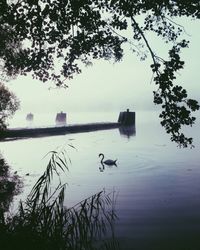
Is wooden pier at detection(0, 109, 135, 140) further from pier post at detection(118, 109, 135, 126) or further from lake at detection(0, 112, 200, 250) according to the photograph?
lake at detection(0, 112, 200, 250)

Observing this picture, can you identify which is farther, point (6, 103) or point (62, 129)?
point (62, 129)

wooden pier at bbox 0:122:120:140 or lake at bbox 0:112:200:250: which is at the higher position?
wooden pier at bbox 0:122:120:140

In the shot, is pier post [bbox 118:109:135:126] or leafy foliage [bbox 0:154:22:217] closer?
leafy foliage [bbox 0:154:22:217]

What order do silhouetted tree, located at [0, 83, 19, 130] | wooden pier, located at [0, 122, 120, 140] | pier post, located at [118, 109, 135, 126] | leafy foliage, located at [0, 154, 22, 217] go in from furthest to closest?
pier post, located at [118, 109, 135, 126], wooden pier, located at [0, 122, 120, 140], silhouetted tree, located at [0, 83, 19, 130], leafy foliage, located at [0, 154, 22, 217]

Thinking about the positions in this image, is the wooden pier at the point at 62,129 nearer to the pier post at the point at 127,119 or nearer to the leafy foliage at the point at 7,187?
the pier post at the point at 127,119

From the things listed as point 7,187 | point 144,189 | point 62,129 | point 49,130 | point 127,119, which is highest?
point 127,119

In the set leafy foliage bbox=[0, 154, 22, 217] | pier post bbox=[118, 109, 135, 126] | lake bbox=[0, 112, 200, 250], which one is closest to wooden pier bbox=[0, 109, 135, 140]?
pier post bbox=[118, 109, 135, 126]

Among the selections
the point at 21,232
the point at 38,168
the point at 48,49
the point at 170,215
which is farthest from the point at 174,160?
the point at 21,232

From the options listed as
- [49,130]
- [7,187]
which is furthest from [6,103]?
[49,130]

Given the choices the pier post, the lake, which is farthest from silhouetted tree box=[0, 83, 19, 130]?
the pier post

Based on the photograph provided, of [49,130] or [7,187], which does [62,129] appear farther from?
[7,187]

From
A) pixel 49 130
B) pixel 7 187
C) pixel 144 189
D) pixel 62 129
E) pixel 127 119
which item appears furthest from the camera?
pixel 127 119

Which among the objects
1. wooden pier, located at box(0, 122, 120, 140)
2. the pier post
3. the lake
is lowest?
the lake

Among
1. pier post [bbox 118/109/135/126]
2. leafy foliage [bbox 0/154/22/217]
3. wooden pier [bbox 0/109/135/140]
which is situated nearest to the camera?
leafy foliage [bbox 0/154/22/217]
